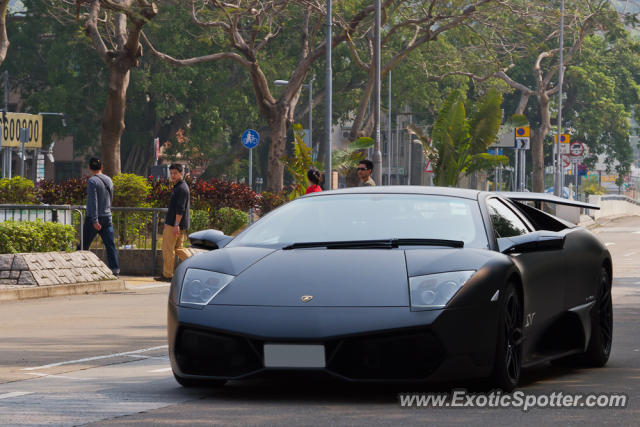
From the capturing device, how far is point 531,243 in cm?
822

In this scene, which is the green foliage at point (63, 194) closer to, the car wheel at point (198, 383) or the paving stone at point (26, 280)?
the paving stone at point (26, 280)

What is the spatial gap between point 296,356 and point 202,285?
759 millimetres

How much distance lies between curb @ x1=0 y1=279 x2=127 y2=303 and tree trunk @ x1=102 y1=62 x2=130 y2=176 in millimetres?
9997

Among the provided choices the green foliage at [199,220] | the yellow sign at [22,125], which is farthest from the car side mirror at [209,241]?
the yellow sign at [22,125]

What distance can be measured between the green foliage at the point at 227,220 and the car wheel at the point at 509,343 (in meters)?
19.0

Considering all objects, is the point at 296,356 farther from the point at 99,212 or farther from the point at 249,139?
the point at 249,139

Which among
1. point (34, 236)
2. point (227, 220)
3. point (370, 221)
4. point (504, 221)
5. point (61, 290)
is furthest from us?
point (227, 220)

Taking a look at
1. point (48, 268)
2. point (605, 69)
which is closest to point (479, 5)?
point (48, 268)

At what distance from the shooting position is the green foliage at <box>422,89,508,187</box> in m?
30.8

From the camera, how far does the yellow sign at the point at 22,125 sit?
58938 millimetres

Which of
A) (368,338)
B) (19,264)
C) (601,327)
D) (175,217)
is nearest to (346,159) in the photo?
(175,217)

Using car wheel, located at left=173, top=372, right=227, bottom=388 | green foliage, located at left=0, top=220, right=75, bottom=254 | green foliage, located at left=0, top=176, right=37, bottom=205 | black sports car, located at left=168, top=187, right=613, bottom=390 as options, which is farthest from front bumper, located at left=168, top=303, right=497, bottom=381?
green foliage, located at left=0, top=176, right=37, bottom=205

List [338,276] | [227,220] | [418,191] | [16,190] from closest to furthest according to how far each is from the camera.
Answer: [338,276]
[418,191]
[16,190]
[227,220]

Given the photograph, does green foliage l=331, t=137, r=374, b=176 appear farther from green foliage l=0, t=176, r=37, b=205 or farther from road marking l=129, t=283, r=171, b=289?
road marking l=129, t=283, r=171, b=289
